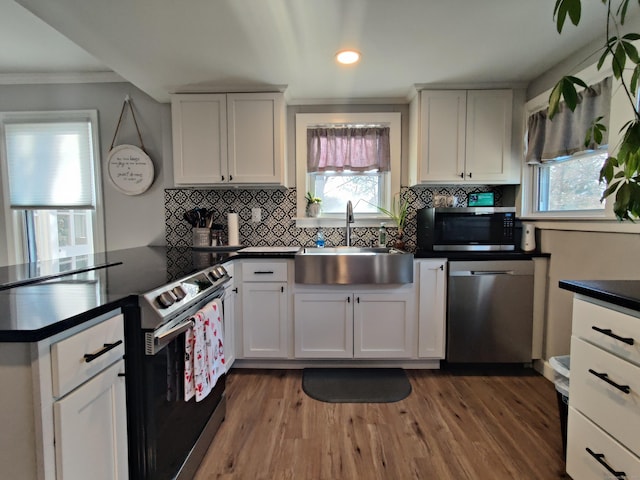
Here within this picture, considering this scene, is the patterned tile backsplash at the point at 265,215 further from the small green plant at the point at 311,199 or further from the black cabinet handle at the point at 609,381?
the black cabinet handle at the point at 609,381

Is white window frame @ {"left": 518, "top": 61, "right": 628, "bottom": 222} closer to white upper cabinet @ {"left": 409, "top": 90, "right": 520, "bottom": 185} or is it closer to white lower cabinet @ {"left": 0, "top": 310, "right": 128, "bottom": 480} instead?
white upper cabinet @ {"left": 409, "top": 90, "right": 520, "bottom": 185}

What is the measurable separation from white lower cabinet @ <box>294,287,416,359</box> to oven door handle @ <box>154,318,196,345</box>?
115 centimetres

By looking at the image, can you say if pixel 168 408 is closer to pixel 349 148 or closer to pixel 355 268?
pixel 355 268

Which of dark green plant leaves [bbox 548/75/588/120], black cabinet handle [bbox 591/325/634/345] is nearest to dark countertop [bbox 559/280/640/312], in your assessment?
black cabinet handle [bbox 591/325/634/345]

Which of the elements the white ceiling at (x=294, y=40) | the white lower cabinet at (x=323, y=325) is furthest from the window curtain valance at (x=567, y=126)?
the white lower cabinet at (x=323, y=325)

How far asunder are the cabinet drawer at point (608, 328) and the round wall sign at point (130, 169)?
3215mm

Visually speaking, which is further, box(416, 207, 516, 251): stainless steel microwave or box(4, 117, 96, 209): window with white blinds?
box(4, 117, 96, 209): window with white blinds

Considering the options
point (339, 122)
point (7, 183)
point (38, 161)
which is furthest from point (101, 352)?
point (7, 183)

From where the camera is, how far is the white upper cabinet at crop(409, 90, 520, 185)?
2.52 m

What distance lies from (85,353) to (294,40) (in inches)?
75.4

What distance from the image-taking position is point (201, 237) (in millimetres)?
2721

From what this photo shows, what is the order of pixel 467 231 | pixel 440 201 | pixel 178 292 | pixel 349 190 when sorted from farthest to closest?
pixel 349 190 < pixel 440 201 < pixel 467 231 < pixel 178 292

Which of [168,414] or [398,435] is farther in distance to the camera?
[398,435]

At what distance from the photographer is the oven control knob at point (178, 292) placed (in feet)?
4.09
